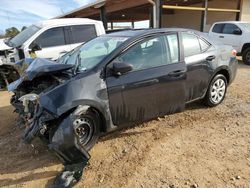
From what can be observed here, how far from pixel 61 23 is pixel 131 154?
5415mm

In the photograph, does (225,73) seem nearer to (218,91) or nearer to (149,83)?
(218,91)

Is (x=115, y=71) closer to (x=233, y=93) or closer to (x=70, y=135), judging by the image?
(x=70, y=135)

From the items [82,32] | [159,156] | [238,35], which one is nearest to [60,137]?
[159,156]

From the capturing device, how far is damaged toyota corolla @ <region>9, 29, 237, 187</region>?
3105mm

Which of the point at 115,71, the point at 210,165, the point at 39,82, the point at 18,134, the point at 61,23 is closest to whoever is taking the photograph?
the point at 210,165

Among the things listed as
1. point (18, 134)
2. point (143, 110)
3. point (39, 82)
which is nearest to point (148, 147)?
point (143, 110)

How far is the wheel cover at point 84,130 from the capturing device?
335 centimetres

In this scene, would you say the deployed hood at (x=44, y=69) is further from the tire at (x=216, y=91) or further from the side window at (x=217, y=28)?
the side window at (x=217, y=28)

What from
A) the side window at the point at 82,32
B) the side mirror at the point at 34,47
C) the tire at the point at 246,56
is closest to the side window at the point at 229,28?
the tire at the point at 246,56

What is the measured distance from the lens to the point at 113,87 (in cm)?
350

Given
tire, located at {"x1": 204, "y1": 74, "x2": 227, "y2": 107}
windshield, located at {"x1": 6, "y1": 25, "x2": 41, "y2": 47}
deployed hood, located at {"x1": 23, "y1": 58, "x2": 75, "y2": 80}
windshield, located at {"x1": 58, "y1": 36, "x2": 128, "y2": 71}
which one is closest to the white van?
windshield, located at {"x1": 6, "y1": 25, "x2": 41, "y2": 47}

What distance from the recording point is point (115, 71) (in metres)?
3.48

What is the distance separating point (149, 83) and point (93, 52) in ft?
3.54

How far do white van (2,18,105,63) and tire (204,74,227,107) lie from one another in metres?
4.51
